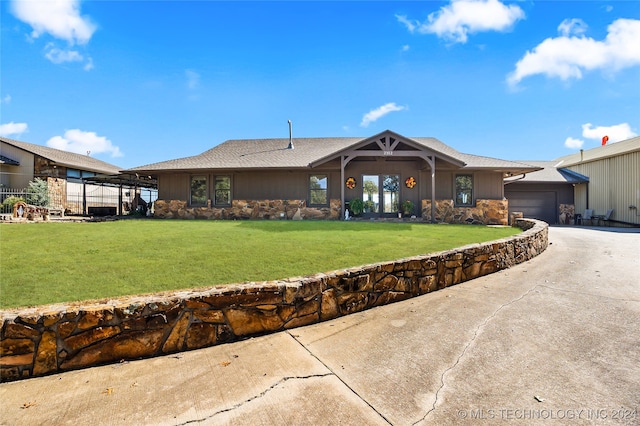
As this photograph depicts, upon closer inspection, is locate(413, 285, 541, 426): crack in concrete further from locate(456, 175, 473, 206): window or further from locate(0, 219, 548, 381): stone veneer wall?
locate(456, 175, 473, 206): window

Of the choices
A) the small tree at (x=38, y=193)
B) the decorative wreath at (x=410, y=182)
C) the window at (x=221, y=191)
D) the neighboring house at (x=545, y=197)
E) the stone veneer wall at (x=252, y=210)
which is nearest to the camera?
the stone veneer wall at (x=252, y=210)

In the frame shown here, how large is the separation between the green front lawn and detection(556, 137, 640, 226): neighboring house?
1609 centimetres

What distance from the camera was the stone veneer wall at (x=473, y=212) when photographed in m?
14.5

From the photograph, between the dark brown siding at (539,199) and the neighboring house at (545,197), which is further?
the dark brown siding at (539,199)

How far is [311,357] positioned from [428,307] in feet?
6.73

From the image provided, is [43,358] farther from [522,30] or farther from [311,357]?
[522,30]

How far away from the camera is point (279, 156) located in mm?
16469

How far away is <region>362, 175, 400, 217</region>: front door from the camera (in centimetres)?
1513

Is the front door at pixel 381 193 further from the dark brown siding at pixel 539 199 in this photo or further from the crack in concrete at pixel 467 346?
the crack in concrete at pixel 467 346

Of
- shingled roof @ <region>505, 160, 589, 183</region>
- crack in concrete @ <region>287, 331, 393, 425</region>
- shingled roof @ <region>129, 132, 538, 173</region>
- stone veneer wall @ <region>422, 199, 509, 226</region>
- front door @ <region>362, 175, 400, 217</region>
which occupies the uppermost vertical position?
shingled roof @ <region>129, 132, 538, 173</region>

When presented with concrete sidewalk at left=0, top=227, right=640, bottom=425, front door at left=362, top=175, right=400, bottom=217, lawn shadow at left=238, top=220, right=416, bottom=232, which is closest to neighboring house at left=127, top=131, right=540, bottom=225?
front door at left=362, top=175, right=400, bottom=217

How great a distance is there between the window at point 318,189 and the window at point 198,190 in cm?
588

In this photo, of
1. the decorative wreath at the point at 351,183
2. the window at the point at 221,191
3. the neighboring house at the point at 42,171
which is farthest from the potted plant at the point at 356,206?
the neighboring house at the point at 42,171

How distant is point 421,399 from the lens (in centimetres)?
220
